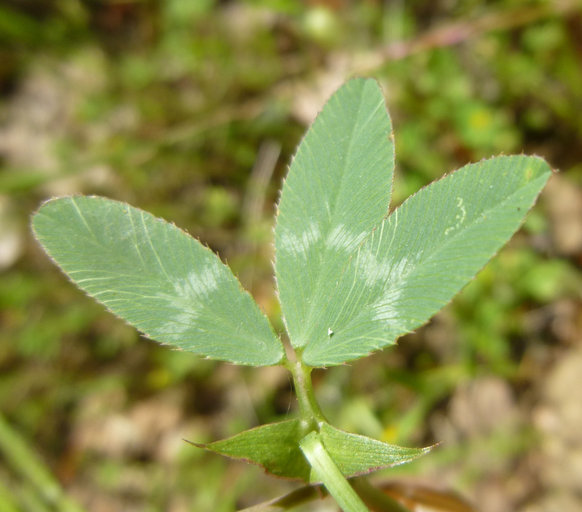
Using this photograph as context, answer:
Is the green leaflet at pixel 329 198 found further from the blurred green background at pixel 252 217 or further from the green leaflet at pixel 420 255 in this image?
the blurred green background at pixel 252 217

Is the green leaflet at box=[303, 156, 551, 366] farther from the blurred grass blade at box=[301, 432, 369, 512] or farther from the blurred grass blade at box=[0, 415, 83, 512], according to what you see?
the blurred grass blade at box=[0, 415, 83, 512]

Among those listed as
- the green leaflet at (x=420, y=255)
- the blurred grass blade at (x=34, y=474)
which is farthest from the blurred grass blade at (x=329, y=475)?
the blurred grass blade at (x=34, y=474)

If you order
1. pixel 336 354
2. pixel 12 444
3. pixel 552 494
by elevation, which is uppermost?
pixel 336 354

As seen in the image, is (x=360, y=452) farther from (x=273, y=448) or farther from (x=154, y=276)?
(x=154, y=276)

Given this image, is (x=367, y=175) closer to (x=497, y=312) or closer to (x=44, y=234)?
(x=44, y=234)

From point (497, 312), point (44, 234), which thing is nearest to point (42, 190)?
Result: point (497, 312)

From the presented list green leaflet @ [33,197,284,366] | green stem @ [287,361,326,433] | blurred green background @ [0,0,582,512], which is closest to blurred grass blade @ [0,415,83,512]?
blurred green background @ [0,0,582,512]
